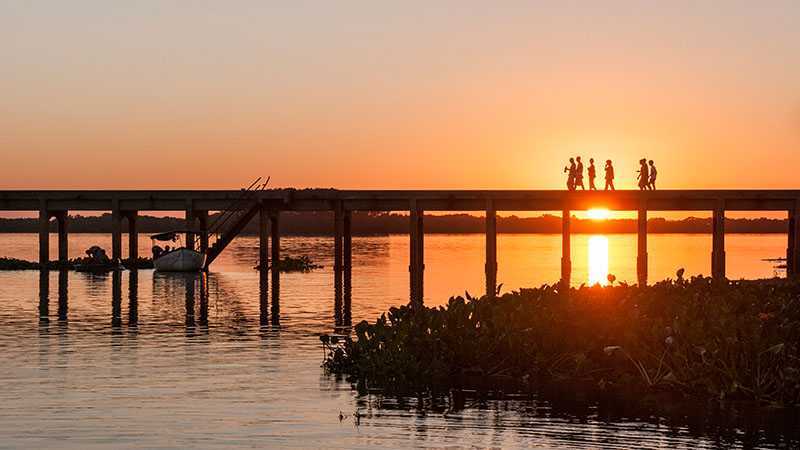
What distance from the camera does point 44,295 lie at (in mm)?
40875

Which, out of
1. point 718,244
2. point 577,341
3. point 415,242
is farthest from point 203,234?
point 577,341

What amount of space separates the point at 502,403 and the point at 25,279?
38.8 metres

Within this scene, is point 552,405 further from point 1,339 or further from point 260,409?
point 1,339

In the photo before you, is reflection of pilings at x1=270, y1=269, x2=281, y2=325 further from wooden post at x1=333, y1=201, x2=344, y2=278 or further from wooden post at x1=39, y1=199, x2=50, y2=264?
wooden post at x1=39, y1=199, x2=50, y2=264

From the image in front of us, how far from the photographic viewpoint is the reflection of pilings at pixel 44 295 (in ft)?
→ 107

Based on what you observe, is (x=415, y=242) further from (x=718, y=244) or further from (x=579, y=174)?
(x=718, y=244)

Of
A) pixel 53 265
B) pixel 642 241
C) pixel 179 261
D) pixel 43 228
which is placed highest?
pixel 43 228

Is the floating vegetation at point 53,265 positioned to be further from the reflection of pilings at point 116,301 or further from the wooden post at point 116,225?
the reflection of pilings at point 116,301

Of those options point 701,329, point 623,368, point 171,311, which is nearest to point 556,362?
point 623,368

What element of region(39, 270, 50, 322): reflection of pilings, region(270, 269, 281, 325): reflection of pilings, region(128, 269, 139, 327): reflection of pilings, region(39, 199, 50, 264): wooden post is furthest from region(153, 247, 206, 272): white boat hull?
region(39, 199, 50, 264): wooden post

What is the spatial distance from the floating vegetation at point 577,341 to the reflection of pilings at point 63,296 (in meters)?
13.3

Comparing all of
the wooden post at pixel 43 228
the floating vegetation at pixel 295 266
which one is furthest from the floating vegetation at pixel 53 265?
the floating vegetation at pixel 295 266

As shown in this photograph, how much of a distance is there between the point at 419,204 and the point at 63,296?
19826 mm

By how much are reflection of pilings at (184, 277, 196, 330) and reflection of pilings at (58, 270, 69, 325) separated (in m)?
3.54
